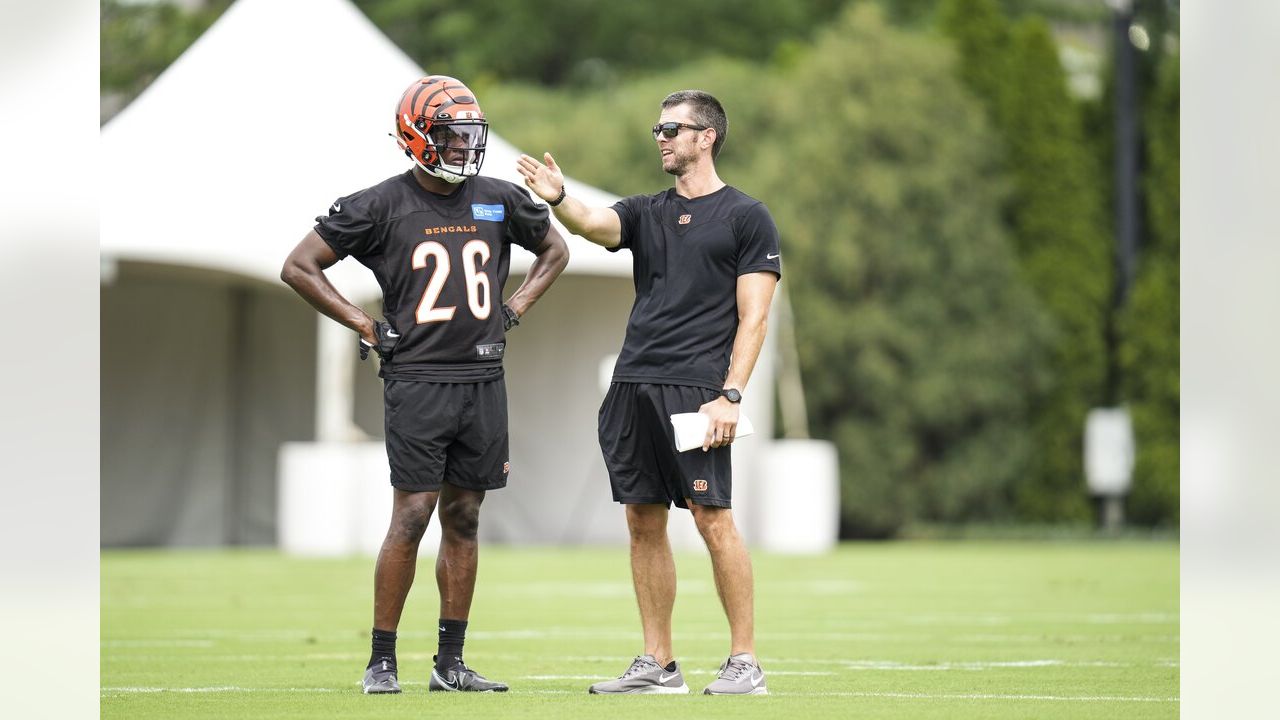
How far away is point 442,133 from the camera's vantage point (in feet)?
21.9

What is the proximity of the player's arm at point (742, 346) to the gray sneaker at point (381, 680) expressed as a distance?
4.29 feet

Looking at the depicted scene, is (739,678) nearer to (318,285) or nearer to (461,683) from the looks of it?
(461,683)

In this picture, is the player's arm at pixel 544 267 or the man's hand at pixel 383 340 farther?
the player's arm at pixel 544 267

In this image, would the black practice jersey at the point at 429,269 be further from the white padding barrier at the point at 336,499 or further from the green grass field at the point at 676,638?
the white padding barrier at the point at 336,499

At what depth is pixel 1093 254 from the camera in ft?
84.7

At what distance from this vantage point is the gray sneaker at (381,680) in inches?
261

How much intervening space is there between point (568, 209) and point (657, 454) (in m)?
0.88

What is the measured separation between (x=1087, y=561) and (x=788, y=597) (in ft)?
18.8

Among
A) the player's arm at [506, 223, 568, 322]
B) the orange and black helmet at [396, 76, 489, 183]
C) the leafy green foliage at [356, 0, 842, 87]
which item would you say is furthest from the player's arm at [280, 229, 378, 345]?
the leafy green foliage at [356, 0, 842, 87]

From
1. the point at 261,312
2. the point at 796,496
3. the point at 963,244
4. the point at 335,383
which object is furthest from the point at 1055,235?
the point at 335,383

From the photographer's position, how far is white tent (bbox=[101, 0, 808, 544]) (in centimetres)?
1688

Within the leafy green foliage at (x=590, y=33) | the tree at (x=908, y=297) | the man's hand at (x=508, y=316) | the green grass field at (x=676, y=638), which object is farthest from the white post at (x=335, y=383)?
the leafy green foliage at (x=590, y=33)
